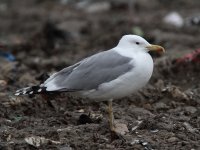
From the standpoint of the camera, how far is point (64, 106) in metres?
6.60

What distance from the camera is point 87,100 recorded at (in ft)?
21.1

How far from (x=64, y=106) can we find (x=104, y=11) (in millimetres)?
7655

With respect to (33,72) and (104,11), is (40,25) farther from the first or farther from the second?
(33,72)

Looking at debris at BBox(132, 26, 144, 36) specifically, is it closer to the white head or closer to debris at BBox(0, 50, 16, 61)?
debris at BBox(0, 50, 16, 61)

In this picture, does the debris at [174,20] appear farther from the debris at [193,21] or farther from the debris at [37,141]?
the debris at [37,141]

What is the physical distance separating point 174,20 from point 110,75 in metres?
7.20

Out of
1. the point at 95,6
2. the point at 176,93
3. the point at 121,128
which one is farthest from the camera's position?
the point at 95,6

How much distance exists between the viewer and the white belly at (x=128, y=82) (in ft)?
17.3

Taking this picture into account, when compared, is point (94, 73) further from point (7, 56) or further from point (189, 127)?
point (7, 56)

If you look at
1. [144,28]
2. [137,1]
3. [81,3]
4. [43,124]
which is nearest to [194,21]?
[144,28]

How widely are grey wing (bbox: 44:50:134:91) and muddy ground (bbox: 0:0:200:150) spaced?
0.38m

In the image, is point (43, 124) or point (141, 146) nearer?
point (141, 146)

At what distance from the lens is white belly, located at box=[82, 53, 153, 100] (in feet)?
17.3

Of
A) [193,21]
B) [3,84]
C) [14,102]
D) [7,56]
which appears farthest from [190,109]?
[193,21]
